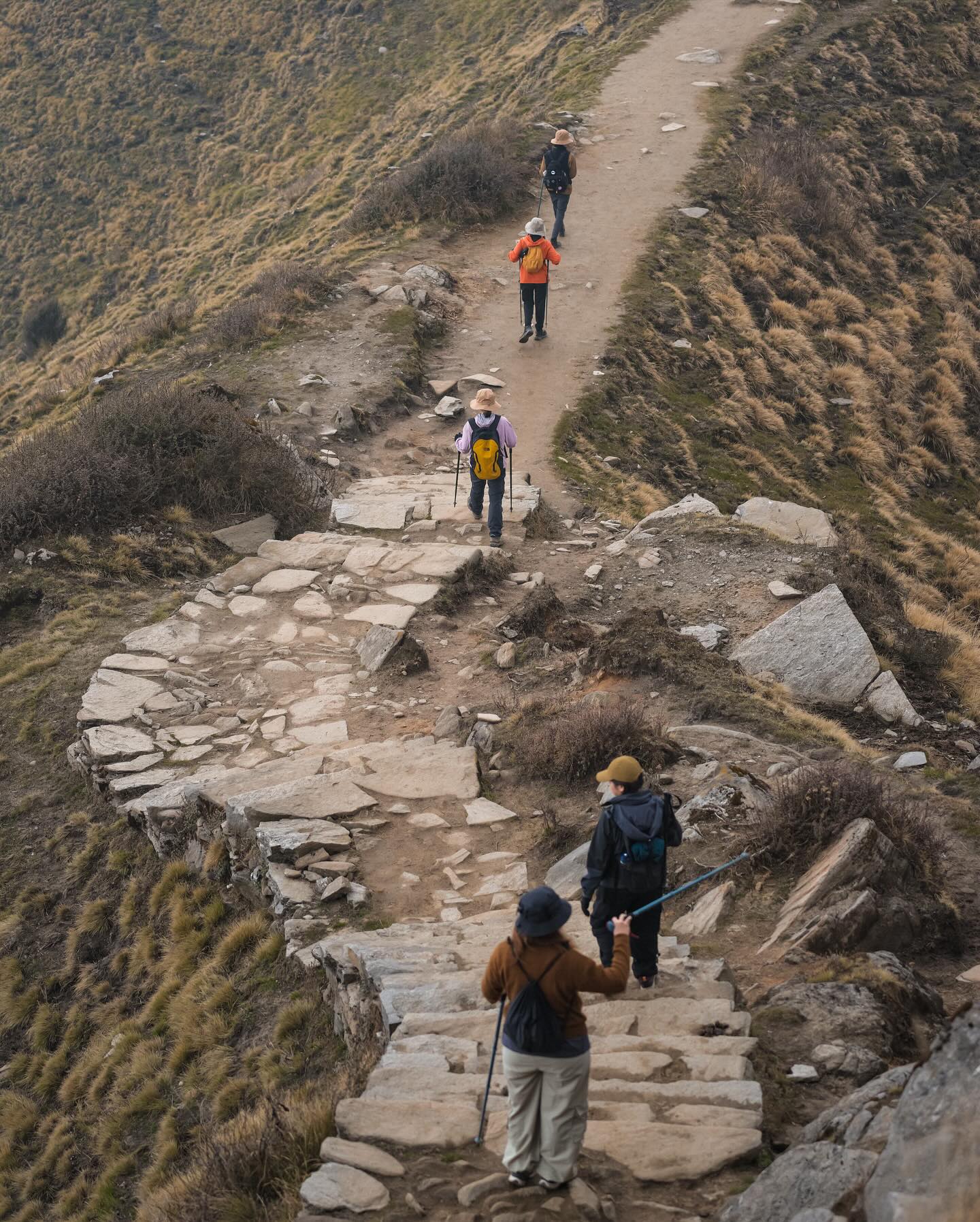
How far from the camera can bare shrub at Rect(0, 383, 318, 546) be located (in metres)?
14.1

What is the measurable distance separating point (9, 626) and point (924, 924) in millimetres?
10321

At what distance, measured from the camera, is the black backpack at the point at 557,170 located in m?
22.1

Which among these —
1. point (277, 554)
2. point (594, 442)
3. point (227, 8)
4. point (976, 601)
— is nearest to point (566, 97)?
point (594, 442)

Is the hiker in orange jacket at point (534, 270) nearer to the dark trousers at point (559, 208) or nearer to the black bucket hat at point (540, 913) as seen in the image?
the dark trousers at point (559, 208)

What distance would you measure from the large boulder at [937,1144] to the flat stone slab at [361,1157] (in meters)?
2.14

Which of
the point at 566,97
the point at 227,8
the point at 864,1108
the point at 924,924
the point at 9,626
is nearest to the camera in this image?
the point at 864,1108

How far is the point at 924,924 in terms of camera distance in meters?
7.22

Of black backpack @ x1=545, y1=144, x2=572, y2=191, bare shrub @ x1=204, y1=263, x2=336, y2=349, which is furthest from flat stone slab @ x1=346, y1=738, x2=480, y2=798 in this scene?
black backpack @ x1=545, y1=144, x2=572, y2=191

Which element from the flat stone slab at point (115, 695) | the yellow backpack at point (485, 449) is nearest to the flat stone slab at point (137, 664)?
the flat stone slab at point (115, 695)

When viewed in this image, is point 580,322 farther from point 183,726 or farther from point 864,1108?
point 864,1108

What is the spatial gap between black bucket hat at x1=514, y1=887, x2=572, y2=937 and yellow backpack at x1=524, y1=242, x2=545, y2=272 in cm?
1496

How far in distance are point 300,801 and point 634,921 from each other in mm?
3718

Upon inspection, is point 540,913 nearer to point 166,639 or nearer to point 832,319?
point 166,639

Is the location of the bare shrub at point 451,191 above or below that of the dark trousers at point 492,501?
above
